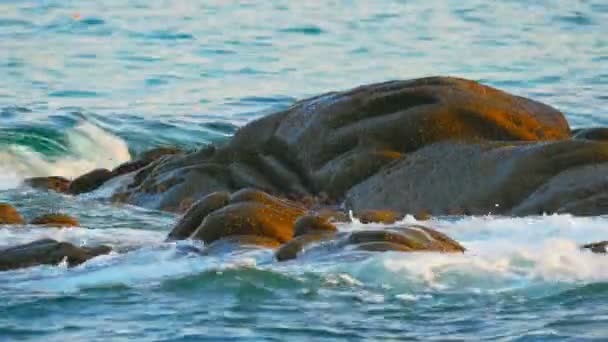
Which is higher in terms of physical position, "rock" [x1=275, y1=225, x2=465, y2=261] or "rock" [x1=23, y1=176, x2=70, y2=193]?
"rock" [x1=23, y1=176, x2=70, y2=193]

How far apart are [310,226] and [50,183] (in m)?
5.83

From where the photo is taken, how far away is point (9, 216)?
43.2 ft

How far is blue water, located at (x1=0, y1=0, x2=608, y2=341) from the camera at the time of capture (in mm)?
9562

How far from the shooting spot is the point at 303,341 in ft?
29.9

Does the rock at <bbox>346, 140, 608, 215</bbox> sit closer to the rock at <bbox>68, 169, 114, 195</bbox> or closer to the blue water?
the blue water

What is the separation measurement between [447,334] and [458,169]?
447cm

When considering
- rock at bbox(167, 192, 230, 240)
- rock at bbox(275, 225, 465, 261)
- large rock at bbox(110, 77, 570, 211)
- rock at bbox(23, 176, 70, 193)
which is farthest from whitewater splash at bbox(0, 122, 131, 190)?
rock at bbox(275, 225, 465, 261)

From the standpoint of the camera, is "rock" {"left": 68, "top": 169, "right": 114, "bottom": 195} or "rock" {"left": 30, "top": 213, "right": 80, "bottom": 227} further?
"rock" {"left": 68, "top": 169, "right": 114, "bottom": 195}

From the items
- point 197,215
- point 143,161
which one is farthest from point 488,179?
point 143,161

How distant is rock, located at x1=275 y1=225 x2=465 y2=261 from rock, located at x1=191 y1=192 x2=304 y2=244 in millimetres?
400

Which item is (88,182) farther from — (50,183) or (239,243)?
(239,243)

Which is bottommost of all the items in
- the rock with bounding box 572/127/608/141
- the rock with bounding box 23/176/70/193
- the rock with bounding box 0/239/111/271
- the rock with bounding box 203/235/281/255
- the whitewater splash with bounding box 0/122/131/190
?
the rock with bounding box 0/239/111/271

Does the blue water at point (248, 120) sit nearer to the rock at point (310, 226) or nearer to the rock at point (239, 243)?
the rock at point (239, 243)

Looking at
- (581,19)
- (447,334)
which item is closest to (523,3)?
(581,19)
